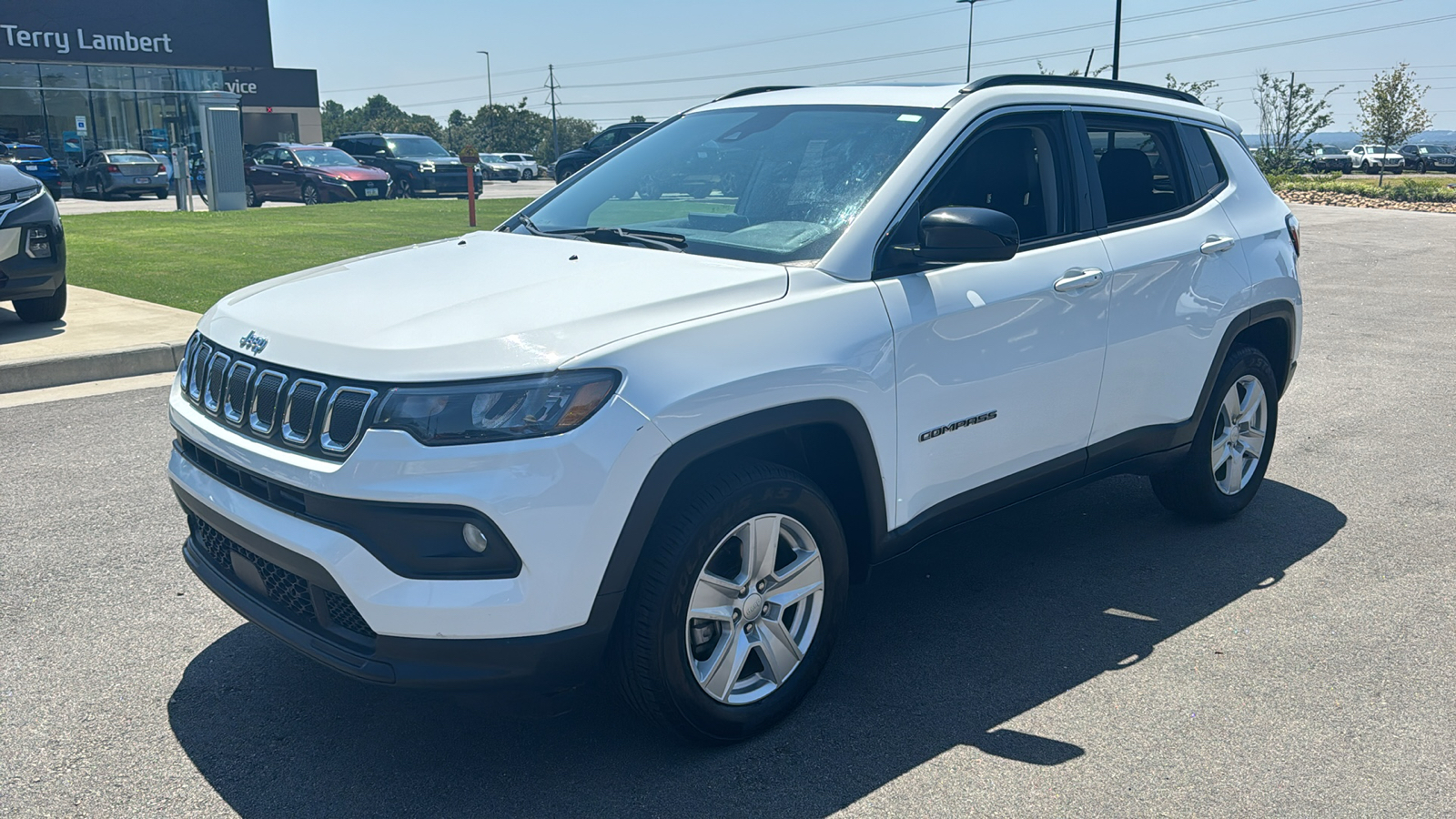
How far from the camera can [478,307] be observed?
308 centimetres

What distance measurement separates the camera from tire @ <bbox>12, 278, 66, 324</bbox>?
919cm

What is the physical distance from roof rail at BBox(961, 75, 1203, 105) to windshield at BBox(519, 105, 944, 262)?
0.30 m

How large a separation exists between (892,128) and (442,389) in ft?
6.24

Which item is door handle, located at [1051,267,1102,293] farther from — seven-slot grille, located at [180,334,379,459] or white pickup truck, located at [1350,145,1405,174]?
white pickup truck, located at [1350,145,1405,174]

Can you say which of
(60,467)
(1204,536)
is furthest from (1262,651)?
(60,467)

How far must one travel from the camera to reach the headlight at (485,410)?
272 centimetres

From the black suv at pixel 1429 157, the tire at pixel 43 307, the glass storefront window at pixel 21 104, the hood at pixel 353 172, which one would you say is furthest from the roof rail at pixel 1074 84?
the black suv at pixel 1429 157

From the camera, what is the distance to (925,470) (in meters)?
3.63

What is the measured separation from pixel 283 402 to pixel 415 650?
2.39 ft

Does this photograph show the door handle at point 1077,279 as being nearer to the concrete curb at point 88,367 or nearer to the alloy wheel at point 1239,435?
the alloy wheel at point 1239,435

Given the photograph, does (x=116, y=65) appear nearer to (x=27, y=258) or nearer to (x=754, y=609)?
(x=27, y=258)

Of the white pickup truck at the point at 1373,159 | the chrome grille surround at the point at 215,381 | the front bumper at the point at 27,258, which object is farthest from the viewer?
the white pickup truck at the point at 1373,159

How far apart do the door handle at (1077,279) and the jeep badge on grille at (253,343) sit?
2.50m

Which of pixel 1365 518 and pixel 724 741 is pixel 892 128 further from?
pixel 1365 518
